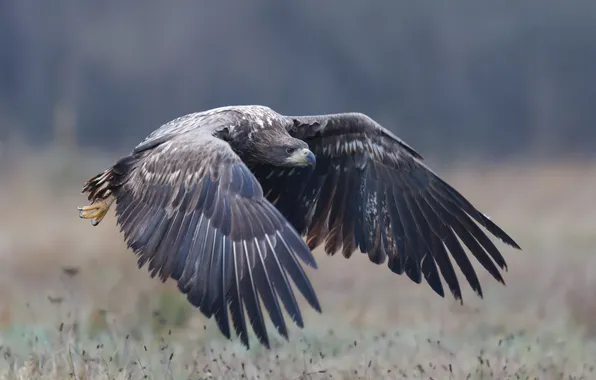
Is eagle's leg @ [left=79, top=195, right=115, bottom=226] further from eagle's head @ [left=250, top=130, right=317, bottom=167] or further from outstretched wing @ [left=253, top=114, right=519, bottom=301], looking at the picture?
outstretched wing @ [left=253, top=114, right=519, bottom=301]

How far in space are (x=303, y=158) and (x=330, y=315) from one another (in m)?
2.13

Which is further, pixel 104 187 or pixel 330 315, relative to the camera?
pixel 330 315

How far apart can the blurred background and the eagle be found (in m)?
1.14

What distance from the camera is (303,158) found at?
759 cm

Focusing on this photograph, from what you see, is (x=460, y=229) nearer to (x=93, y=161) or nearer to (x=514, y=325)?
(x=514, y=325)

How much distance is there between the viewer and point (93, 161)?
14641 mm

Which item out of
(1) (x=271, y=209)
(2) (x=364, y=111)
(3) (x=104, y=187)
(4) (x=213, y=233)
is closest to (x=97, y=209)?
(3) (x=104, y=187)

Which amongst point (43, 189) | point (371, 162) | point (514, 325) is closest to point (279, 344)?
point (371, 162)

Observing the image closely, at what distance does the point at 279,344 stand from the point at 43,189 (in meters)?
5.59

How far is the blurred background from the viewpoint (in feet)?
31.8

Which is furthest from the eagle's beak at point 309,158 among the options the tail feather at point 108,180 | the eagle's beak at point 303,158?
the tail feather at point 108,180

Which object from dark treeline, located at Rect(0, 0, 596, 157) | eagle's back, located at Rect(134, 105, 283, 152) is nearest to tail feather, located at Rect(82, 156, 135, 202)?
eagle's back, located at Rect(134, 105, 283, 152)

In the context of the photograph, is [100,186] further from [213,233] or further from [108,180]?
[213,233]

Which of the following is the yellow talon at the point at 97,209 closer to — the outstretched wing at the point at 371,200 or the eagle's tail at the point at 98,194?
the eagle's tail at the point at 98,194
